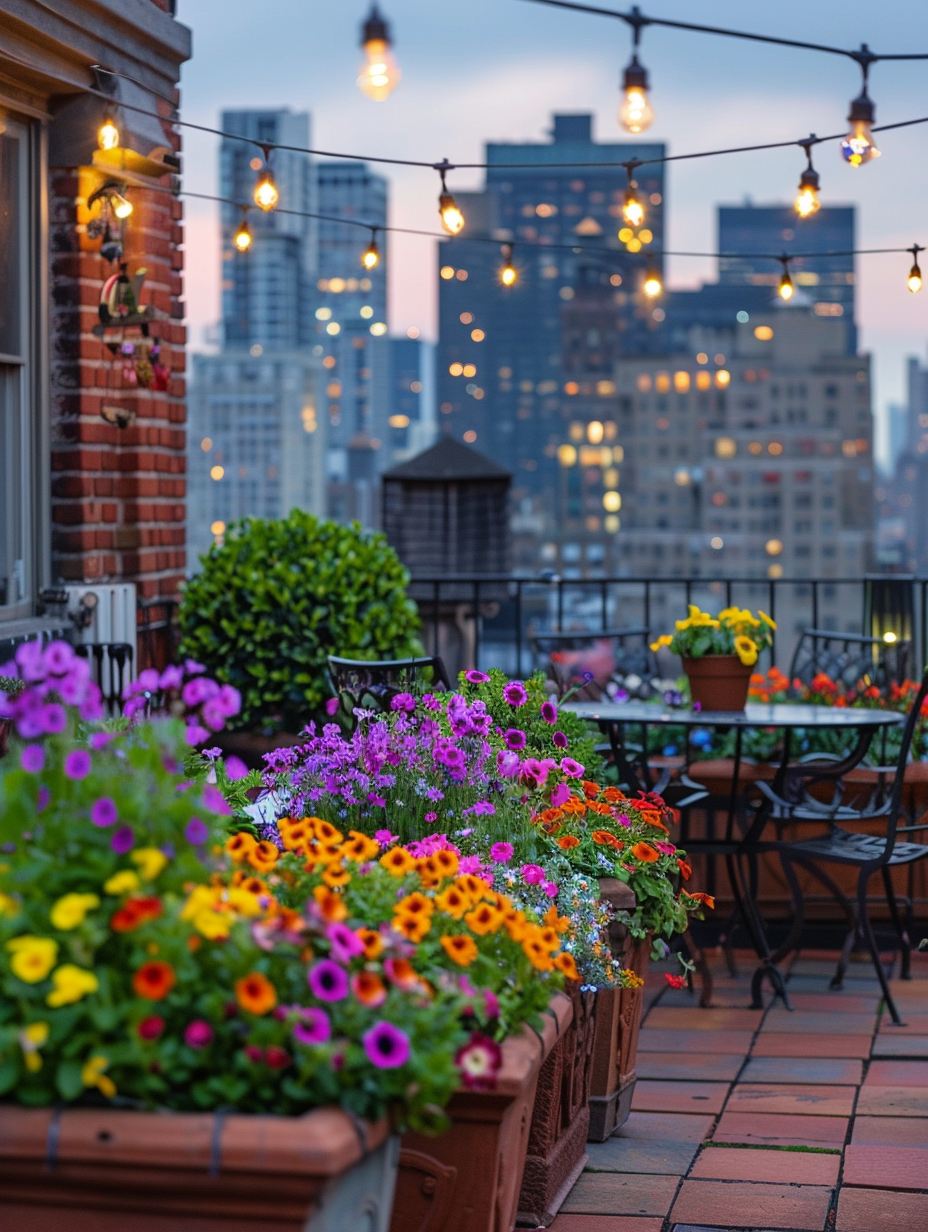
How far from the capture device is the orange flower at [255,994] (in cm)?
150

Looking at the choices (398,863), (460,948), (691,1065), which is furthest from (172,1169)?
(691,1065)

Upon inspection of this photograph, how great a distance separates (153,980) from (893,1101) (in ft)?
7.86

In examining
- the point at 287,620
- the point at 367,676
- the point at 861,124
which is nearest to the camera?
the point at 861,124

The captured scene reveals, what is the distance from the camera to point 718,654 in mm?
4484

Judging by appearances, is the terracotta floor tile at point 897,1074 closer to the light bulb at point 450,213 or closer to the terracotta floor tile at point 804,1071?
the terracotta floor tile at point 804,1071

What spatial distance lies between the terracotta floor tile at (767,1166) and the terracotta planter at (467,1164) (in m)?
0.93

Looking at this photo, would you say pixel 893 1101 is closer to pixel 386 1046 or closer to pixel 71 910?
pixel 386 1046

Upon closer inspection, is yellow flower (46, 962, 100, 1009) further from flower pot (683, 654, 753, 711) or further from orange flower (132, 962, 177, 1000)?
flower pot (683, 654, 753, 711)

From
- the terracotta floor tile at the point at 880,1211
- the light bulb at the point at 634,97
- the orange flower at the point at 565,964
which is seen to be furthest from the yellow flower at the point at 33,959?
the light bulb at the point at 634,97

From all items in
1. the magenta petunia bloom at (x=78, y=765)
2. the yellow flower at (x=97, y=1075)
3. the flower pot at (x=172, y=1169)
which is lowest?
the flower pot at (x=172, y=1169)

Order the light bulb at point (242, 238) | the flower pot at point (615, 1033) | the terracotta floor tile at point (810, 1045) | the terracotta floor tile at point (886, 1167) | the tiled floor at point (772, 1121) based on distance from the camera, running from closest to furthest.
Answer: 1. the tiled floor at point (772, 1121)
2. the terracotta floor tile at point (886, 1167)
3. the flower pot at point (615, 1033)
4. the terracotta floor tile at point (810, 1045)
5. the light bulb at point (242, 238)

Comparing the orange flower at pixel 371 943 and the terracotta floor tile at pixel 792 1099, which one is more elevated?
the orange flower at pixel 371 943

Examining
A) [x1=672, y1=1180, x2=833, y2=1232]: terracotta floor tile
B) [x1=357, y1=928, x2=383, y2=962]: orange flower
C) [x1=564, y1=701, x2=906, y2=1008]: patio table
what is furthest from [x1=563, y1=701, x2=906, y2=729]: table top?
[x1=357, y1=928, x2=383, y2=962]: orange flower

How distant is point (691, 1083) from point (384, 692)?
125 centimetres
